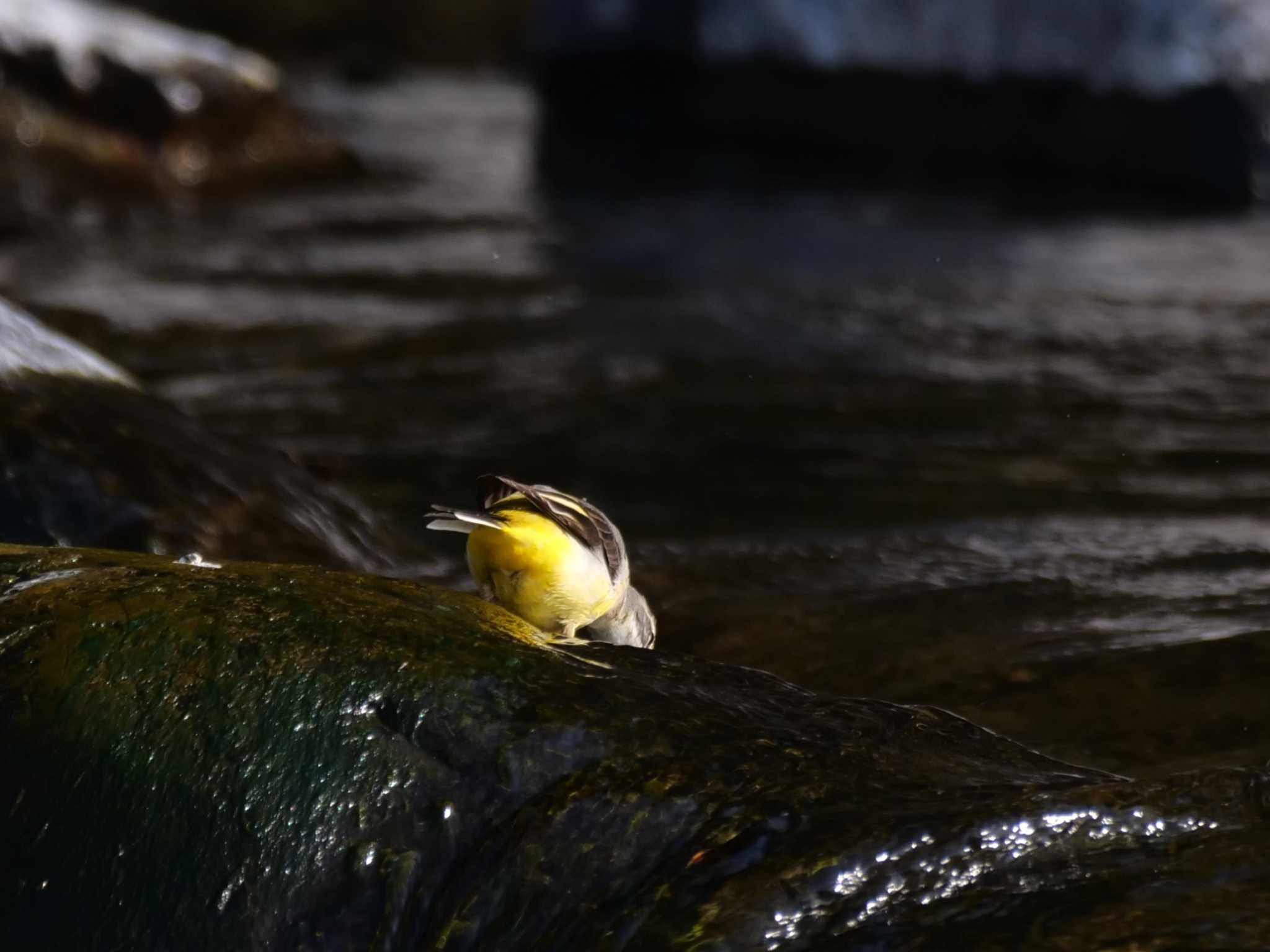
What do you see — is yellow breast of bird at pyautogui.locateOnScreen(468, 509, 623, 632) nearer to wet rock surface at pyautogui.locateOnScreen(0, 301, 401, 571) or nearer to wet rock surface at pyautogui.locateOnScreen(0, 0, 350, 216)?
wet rock surface at pyautogui.locateOnScreen(0, 301, 401, 571)

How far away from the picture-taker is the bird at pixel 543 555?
2658 mm

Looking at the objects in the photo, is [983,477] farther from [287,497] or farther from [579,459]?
[287,497]

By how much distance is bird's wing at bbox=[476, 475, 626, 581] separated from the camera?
263cm

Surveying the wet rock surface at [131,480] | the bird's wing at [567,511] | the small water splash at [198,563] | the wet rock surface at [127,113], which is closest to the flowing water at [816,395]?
the wet rock surface at [131,480]

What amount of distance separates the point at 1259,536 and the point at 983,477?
933 mm

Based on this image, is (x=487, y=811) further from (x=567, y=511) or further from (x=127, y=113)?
(x=127, y=113)

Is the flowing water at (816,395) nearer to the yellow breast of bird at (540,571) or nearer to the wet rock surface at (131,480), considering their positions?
the wet rock surface at (131,480)

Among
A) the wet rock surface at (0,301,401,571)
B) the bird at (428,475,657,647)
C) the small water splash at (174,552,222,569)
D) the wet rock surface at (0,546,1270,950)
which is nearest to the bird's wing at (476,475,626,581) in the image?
the bird at (428,475,657,647)

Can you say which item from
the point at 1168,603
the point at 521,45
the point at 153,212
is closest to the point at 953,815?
the point at 1168,603

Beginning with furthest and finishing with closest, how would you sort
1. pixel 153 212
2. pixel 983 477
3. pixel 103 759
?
pixel 153 212 → pixel 983 477 → pixel 103 759

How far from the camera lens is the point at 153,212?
33.8 feet

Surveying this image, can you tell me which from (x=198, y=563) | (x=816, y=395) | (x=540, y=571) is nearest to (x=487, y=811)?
(x=540, y=571)

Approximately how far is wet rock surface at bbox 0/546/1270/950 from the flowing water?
0.69m

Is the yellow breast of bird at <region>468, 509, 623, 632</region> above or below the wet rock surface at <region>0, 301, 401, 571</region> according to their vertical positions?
above
